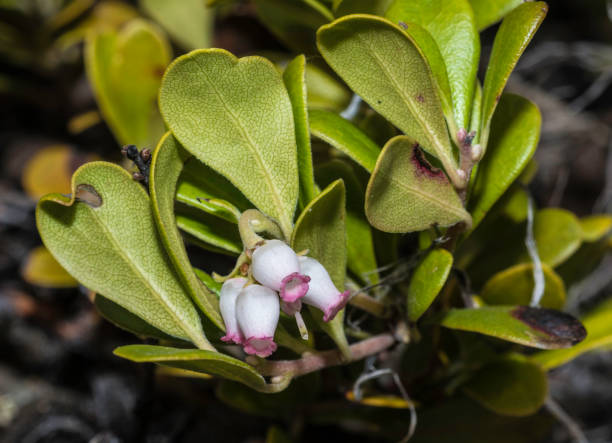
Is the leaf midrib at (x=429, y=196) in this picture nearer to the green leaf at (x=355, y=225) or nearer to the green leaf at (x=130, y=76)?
the green leaf at (x=355, y=225)

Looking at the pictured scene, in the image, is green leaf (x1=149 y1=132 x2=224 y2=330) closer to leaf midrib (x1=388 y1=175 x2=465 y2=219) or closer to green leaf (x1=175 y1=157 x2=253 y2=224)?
green leaf (x1=175 y1=157 x2=253 y2=224)

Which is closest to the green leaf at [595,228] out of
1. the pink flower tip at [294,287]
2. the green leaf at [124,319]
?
the pink flower tip at [294,287]

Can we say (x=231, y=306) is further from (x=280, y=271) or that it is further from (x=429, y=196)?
(x=429, y=196)

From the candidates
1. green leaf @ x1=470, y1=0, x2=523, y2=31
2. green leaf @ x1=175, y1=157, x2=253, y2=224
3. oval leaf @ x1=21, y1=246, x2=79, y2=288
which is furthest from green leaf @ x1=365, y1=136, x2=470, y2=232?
oval leaf @ x1=21, y1=246, x2=79, y2=288

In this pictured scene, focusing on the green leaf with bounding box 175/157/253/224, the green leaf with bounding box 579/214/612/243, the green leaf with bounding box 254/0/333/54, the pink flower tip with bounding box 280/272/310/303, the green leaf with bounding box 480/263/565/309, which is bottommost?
the green leaf with bounding box 480/263/565/309

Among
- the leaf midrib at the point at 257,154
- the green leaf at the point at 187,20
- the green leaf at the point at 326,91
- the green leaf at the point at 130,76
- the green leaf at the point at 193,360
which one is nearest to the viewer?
the green leaf at the point at 193,360
